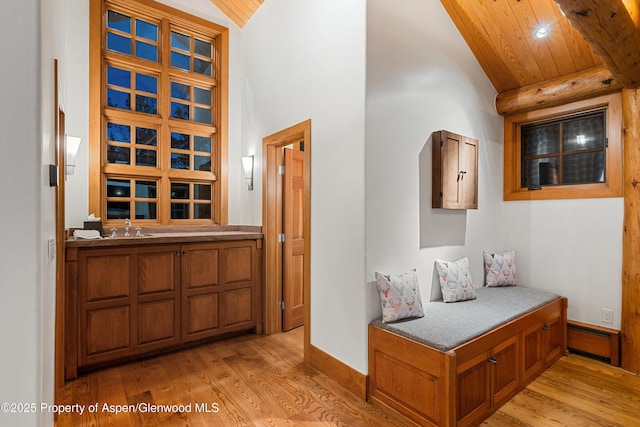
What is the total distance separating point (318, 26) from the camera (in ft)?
9.09

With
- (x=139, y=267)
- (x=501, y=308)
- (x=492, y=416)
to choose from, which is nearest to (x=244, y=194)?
(x=139, y=267)

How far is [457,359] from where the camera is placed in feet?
6.07

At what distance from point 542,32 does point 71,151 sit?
4226mm

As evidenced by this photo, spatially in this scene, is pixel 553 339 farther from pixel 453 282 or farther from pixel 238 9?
pixel 238 9

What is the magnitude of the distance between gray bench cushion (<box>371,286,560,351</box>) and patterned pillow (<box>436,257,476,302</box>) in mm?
56

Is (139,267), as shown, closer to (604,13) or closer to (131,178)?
(131,178)

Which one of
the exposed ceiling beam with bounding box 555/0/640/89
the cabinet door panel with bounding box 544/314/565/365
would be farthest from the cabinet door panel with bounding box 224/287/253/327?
the exposed ceiling beam with bounding box 555/0/640/89

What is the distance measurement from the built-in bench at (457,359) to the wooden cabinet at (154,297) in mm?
1648

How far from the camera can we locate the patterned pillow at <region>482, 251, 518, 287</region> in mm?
3311

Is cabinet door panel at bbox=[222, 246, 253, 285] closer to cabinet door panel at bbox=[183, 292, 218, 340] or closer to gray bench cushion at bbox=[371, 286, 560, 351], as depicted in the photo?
cabinet door panel at bbox=[183, 292, 218, 340]

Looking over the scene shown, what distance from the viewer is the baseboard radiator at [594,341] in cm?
284

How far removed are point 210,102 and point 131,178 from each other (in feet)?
4.29

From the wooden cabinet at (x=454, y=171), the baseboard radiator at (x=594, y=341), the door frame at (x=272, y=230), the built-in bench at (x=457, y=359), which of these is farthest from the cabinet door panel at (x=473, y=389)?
the door frame at (x=272, y=230)

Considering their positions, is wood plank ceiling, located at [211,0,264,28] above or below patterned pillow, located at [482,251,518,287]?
above
